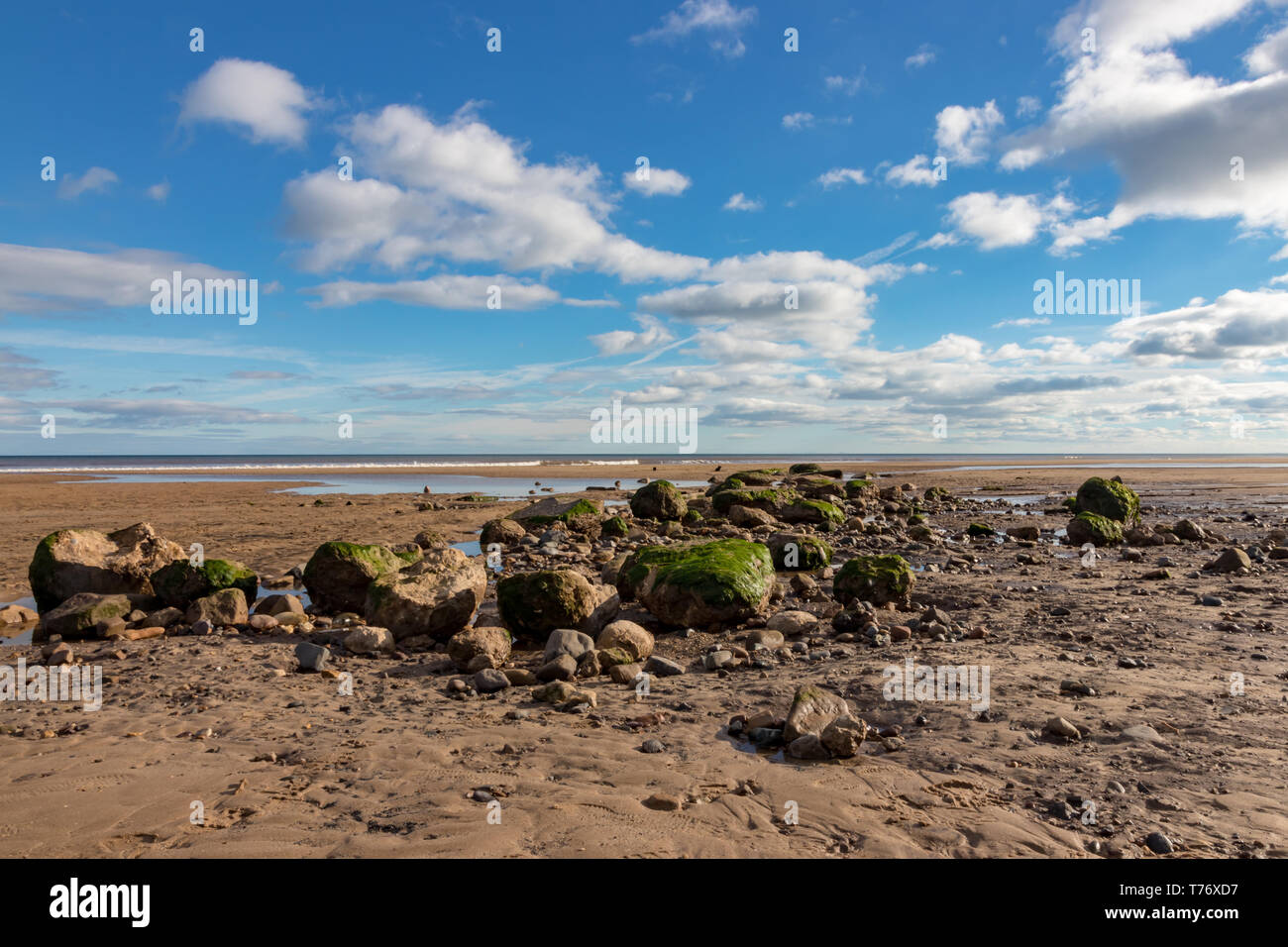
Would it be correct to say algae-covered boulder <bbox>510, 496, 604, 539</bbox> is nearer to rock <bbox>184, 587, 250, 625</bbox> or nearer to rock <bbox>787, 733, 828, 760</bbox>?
rock <bbox>184, 587, 250, 625</bbox>

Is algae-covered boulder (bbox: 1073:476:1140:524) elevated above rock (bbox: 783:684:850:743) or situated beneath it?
elevated above

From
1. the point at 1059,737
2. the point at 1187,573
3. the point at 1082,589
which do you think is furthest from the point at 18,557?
the point at 1187,573

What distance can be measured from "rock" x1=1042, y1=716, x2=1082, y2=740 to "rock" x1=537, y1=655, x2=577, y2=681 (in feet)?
12.5

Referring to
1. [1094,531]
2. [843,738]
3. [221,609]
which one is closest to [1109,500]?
[1094,531]

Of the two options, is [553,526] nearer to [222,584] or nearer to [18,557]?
[222,584]

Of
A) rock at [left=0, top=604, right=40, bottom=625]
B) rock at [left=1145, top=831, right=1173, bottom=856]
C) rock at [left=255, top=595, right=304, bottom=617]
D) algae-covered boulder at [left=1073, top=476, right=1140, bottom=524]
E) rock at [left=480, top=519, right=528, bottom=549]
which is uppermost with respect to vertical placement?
algae-covered boulder at [left=1073, top=476, right=1140, bottom=524]

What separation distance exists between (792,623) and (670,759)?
12.1ft

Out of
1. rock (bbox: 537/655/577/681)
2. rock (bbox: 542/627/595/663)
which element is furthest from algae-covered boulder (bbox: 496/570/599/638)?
rock (bbox: 537/655/577/681)

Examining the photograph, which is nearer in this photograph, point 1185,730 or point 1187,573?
point 1185,730

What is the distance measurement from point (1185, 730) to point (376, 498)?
93.5 ft

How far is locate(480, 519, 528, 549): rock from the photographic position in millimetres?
15500

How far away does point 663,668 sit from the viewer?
6812 millimetres

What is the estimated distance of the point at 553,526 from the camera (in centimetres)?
1645

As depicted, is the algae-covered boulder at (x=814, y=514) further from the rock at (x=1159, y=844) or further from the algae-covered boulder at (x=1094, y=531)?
the rock at (x=1159, y=844)
